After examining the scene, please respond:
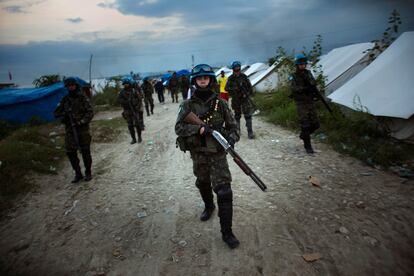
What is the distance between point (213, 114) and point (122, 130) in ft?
23.9

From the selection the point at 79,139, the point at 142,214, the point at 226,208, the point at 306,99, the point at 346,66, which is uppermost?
the point at 346,66

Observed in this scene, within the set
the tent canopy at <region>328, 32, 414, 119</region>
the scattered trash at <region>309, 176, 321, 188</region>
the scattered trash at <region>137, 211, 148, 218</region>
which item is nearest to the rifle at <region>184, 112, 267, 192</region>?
the scattered trash at <region>137, 211, 148, 218</region>

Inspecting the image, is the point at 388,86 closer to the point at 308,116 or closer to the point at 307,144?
the point at 308,116

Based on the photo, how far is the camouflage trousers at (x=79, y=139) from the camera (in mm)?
4852

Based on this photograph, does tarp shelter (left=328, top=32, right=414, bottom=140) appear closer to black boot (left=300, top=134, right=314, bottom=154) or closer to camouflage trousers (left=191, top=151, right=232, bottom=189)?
black boot (left=300, top=134, right=314, bottom=154)

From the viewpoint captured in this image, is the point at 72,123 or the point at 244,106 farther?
the point at 244,106

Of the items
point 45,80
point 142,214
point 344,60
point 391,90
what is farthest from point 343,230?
point 45,80

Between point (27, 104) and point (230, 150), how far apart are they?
11.6m

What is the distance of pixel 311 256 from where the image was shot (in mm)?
2658

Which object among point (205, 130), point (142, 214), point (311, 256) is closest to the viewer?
point (311, 256)

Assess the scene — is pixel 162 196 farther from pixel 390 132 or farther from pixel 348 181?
pixel 390 132

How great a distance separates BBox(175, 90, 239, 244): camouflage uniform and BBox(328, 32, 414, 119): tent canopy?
12.4 feet

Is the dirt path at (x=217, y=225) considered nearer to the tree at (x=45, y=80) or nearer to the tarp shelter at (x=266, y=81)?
the tarp shelter at (x=266, y=81)

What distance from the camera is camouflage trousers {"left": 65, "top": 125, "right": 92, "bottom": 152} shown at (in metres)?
4.85
